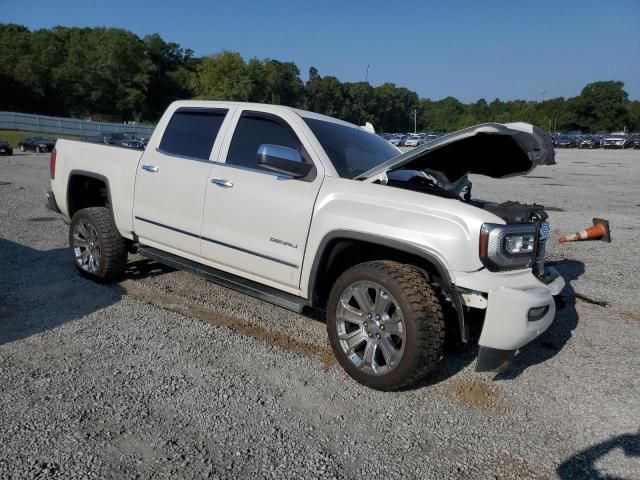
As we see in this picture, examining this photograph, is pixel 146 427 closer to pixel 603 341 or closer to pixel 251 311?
pixel 251 311

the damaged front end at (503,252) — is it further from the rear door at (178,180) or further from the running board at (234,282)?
the rear door at (178,180)

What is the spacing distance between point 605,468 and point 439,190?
205 centimetres

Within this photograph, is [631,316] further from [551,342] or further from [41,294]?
[41,294]

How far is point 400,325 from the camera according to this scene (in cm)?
326

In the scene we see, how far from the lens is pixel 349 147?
4309 mm

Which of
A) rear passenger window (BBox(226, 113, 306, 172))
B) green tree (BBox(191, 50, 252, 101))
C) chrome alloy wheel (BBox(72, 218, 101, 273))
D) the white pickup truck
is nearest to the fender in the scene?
the white pickup truck

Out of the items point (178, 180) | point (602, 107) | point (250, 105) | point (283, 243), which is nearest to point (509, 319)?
point (283, 243)

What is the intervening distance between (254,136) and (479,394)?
2.67m

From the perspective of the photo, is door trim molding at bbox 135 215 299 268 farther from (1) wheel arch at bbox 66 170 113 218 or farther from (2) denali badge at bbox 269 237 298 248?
(1) wheel arch at bbox 66 170 113 218

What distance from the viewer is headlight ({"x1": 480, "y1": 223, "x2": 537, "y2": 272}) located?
302 cm

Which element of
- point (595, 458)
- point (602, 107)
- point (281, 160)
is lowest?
point (595, 458)

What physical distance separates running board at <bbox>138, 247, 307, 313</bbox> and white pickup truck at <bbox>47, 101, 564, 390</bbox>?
0.01 m

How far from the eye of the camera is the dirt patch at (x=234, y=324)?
13.1ft

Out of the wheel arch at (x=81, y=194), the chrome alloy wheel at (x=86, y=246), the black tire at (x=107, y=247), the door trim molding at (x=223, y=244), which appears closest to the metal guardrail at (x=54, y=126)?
the wheel arch at (x=81, y=194)
